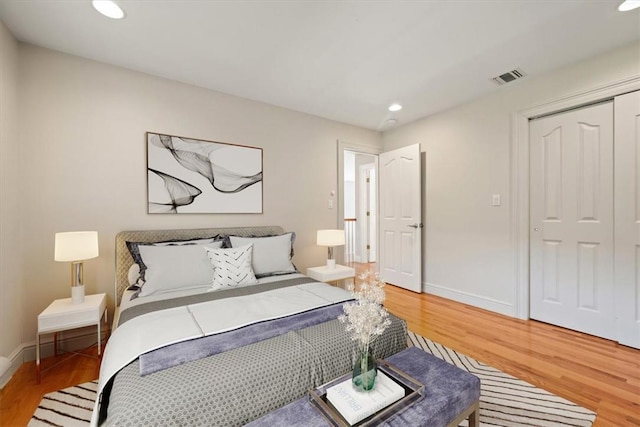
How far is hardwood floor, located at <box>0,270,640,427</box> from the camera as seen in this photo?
161cm

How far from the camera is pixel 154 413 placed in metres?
0.90

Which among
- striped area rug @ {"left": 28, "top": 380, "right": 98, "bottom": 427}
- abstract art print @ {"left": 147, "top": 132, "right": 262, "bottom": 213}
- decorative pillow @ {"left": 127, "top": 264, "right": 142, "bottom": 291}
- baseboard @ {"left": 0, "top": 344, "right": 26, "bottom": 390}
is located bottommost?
striped area rug @ {"left": 28, "top": 380, "right": 98, "bottom": 427}

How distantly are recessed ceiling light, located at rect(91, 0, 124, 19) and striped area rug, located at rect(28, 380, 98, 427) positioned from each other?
2485 millimetres

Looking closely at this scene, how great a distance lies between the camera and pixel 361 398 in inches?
41.4

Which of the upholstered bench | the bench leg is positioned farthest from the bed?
the bench leg

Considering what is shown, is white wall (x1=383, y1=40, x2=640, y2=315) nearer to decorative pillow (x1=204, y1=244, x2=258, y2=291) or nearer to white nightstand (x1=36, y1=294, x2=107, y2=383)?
decorative pillow (x1=204, y1=244, x2=258, y2=291)

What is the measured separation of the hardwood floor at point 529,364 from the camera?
5.27 ft

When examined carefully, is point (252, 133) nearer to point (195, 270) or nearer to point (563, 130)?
point (195, 270)

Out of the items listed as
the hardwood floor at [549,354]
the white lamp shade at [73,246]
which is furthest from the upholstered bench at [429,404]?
the white lamp shade at [73,246]

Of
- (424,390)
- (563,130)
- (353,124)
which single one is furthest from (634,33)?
(424,390)

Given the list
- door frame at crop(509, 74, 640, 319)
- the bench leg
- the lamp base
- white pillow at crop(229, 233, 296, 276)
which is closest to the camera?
the bench leg

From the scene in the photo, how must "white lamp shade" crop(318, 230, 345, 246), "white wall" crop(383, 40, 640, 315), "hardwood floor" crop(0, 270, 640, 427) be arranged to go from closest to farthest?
1. "hardwood floor" crop(0, 270, 640, 427)
2. "white wall" crop(383, 40, 640, 315)
3. "white lamp shade" crop(318, 230, 345, 246)

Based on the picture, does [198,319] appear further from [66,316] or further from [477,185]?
[477,185]

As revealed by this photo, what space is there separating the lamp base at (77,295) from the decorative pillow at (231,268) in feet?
3.02
